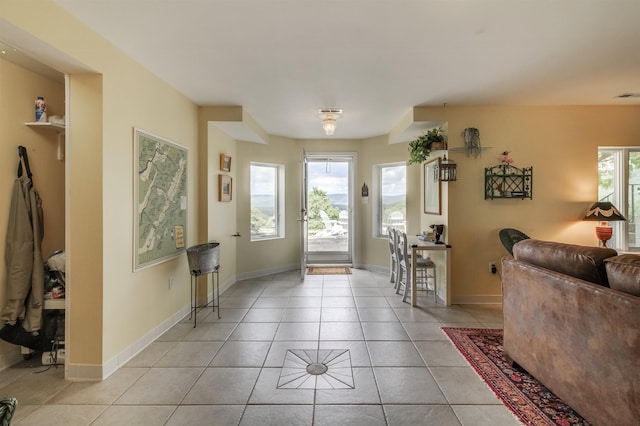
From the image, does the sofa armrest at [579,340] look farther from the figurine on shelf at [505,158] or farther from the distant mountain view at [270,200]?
the distant mountain view at [270,200]

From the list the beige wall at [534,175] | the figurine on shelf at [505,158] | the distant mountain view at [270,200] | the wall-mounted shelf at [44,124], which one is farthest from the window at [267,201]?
the figurine on shelf at [505,158]

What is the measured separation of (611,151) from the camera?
12.8 ft

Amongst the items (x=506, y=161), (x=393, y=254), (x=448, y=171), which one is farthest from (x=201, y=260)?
(x=506, y=161)

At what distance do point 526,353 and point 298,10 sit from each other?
2.75 meters

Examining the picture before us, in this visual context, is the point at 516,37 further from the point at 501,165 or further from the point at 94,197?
the point at 94,197

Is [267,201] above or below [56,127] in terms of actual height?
below

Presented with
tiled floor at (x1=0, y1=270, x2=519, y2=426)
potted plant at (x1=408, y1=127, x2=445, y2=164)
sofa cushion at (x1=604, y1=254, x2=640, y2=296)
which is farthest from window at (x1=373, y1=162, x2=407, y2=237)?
sofa cushion at (x1=604, y1=254, x2=640, y2=296)

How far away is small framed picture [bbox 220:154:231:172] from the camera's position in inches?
171

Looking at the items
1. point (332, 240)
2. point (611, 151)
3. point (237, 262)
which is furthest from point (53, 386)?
point (611, 151)

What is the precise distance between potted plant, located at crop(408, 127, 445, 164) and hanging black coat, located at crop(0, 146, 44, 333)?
13.2ft

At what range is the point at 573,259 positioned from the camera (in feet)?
5.95

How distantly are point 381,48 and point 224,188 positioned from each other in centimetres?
287

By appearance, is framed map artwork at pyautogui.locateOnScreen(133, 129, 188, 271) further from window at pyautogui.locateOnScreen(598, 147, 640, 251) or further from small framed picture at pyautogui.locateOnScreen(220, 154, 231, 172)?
window at pyautogui.locateOnScreen(598, 147, 640, 251)

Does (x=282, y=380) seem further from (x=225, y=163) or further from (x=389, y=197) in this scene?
(x=389, y=197)
